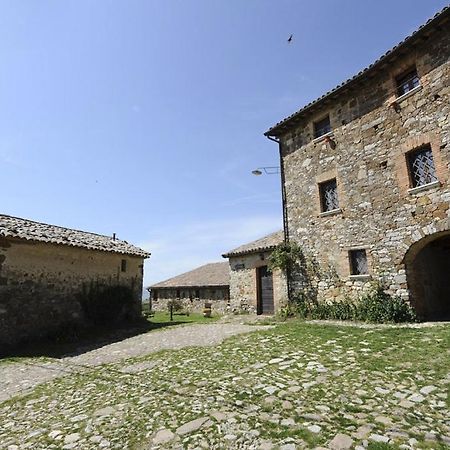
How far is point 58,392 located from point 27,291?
6.52 metres

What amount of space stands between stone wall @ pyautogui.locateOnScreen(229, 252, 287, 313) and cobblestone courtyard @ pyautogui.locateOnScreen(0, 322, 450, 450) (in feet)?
30.2

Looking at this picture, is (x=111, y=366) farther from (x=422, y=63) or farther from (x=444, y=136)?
(x=422, y=63)

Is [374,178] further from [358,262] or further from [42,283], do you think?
[42,283]

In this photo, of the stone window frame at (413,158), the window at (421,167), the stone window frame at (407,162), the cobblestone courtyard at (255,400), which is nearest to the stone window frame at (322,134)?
the stone window frame at (407,162)

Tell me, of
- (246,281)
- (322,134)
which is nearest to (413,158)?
(322,134)

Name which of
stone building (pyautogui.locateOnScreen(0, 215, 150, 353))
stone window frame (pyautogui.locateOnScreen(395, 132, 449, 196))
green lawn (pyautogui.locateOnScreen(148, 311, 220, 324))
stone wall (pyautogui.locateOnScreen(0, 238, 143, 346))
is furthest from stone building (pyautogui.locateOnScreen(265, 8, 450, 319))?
stone wall (pyautogui.locateOnScreen(0, 238, 143, 346))

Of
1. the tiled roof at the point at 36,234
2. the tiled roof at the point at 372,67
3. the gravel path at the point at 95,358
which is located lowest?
the gravel path at the point at 95,358

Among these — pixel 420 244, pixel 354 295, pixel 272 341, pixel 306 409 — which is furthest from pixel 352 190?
pixel 306 409

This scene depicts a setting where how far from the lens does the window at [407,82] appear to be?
10.7 meters

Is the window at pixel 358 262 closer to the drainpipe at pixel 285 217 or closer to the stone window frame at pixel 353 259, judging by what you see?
the stone window frame at pixel 353 259

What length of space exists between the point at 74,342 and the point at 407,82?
15.0 metres

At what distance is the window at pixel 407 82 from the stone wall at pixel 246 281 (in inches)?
365

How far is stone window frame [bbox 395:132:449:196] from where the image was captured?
9570 millimetres

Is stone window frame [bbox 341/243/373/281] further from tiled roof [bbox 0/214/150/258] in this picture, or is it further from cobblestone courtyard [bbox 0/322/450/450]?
tiled roof [bbox 0/214/150/258]
